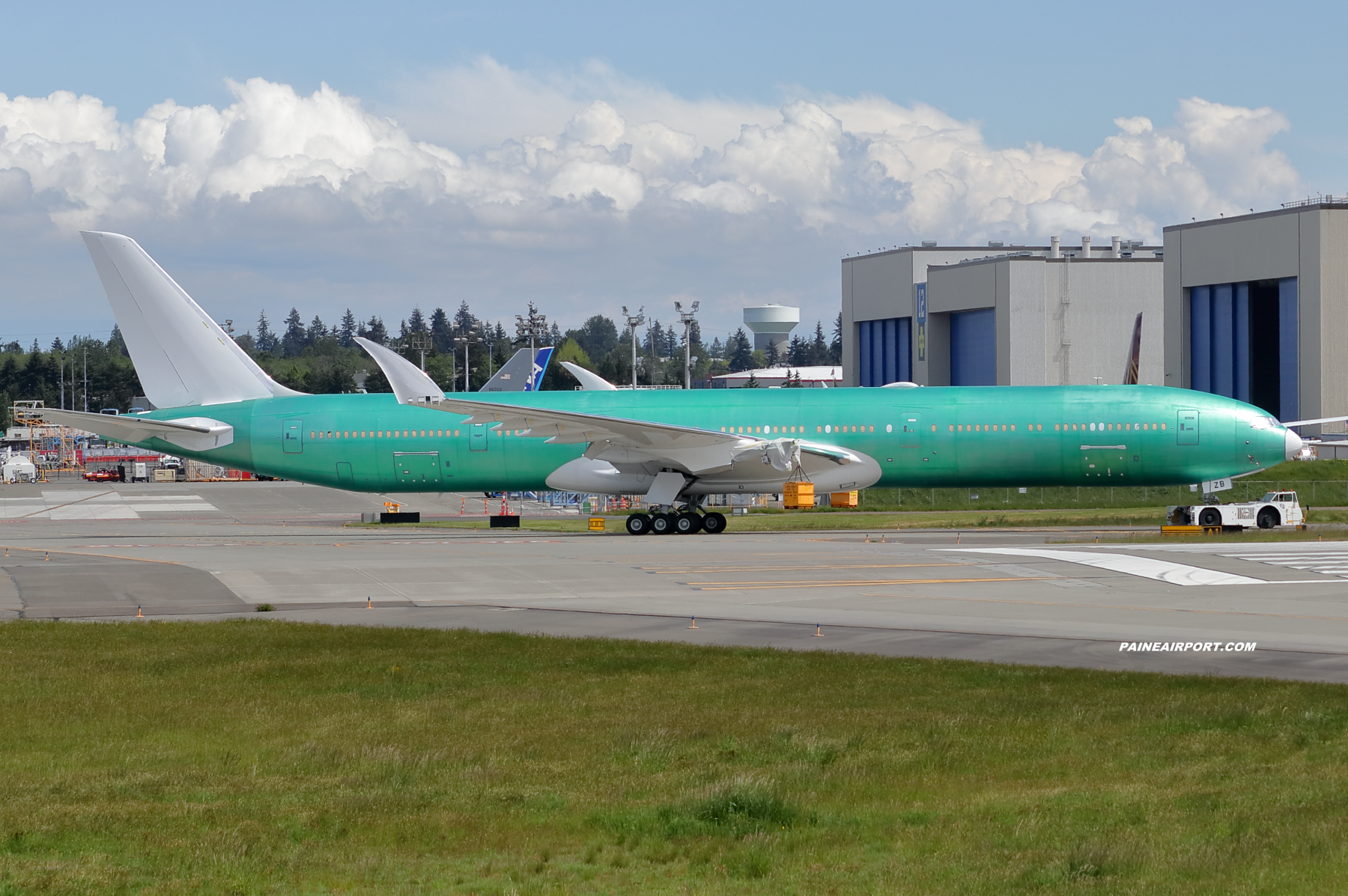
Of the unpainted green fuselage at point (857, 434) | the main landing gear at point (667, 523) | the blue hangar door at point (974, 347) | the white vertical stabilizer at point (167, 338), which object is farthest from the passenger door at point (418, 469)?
the blue hangar door at point (974, 347)

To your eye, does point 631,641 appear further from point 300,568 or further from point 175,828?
point 300,568

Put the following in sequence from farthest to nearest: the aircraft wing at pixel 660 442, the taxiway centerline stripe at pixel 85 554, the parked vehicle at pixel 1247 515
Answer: the parked vehicle at pixel 1247 515 < the aircraft wing at pixel 660 442 < the taxiway centerline stripe at pixel 85 554

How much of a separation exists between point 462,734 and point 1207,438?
34982 mm

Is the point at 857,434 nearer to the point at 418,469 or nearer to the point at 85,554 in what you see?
the point at 418,469

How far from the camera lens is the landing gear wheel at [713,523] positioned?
4381 centimetres

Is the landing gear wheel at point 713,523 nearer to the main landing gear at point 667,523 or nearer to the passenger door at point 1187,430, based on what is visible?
the main landing gear at point 667,523

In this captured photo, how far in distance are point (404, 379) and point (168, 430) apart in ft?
36.3

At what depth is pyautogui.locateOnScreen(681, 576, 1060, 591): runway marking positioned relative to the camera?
86.5 feet

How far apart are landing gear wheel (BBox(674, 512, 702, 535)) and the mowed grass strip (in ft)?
84.7

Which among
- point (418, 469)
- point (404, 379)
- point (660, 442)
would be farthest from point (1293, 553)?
point (418, 469)

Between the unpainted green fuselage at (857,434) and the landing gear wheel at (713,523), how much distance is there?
2.93 meters

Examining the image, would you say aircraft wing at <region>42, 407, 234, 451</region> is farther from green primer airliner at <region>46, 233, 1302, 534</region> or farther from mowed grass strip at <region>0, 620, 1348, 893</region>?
mowed grass strip at <region>0, 620, 1348, 893</region>

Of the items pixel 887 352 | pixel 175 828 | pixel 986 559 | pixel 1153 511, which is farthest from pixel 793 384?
pixel 175 828

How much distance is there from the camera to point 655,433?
41.3 meters
